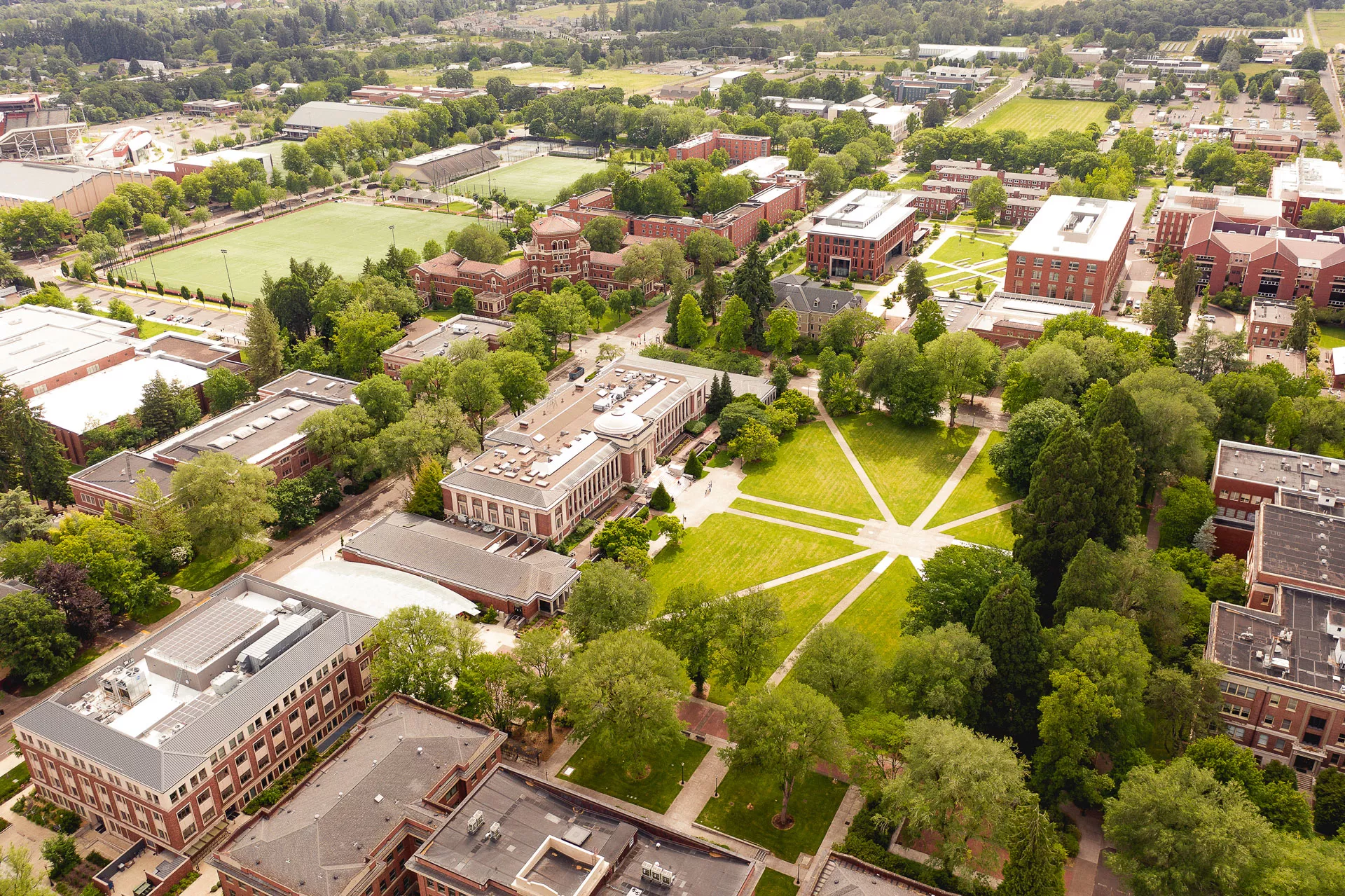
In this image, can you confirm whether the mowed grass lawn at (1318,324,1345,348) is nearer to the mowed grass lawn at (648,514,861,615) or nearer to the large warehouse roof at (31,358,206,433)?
the mowed grass lawn at (648,514,861,615)

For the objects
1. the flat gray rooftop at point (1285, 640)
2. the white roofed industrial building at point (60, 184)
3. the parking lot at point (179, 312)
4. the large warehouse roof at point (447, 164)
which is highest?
the white roofed industrial building at point (60, 184)

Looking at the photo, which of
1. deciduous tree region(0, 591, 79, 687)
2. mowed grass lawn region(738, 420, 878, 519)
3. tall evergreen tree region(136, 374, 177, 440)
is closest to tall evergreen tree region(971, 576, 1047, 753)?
mowed grass lawn region(738, 420, 878, 519)

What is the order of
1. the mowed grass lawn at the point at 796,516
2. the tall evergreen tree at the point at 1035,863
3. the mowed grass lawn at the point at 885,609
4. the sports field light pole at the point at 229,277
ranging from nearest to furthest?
the tall evergreen tree at the point at 1035,863 < the mowed grass lawn at the point at 885,609 < the mowed grass lawn at the point at 796,516 < the sports field light pole at the point at 229,277

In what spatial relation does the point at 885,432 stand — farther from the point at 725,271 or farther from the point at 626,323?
the point at 725,271

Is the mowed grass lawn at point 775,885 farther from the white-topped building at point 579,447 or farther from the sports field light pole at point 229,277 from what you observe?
the sports field light pole at point 229,277

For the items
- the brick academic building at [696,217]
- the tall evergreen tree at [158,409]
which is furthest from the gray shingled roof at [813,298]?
the tall evergreen tree at [158,409]

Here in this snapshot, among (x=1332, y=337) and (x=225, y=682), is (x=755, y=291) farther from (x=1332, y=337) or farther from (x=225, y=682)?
(x=225, y=682)
